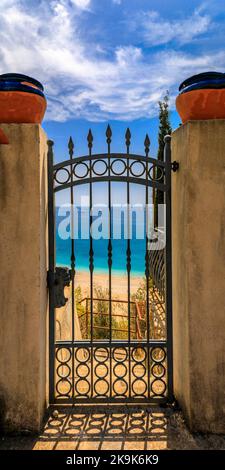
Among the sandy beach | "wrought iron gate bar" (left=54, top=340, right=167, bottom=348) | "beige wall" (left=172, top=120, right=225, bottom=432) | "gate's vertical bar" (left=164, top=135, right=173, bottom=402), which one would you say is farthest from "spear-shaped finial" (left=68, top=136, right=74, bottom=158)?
the sandy beach

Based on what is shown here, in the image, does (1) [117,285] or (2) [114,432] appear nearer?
(2) [114,432]

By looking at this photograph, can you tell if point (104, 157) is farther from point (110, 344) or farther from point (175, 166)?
point (110, 344)

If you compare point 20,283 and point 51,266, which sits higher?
point 51,266

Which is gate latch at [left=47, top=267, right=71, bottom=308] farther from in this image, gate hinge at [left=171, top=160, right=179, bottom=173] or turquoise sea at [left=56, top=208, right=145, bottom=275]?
turquoise sea at [left=56, top=208, right=145, bottom=275]

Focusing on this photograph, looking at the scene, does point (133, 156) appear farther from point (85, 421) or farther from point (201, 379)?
point (85, 421)

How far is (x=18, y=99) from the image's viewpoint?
2922 millimetres

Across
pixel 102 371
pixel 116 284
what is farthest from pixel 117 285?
pixel 102 371

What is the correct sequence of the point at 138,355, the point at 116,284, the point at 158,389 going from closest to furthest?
the point at 158,389 → the point at 138,355 → the point at 116,284

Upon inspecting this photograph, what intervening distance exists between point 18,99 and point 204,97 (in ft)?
5.53

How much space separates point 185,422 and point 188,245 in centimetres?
167

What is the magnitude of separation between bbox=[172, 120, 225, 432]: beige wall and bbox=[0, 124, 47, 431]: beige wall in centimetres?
138

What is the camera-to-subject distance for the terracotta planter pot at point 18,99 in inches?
115

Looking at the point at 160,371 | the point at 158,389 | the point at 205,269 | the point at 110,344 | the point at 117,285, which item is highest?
the point at 205,269
